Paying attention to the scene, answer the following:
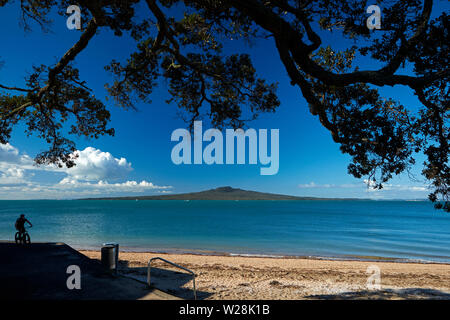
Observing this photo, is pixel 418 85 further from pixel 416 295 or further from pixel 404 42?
pixel 416 295

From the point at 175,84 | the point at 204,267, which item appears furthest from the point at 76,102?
the point at 204,267

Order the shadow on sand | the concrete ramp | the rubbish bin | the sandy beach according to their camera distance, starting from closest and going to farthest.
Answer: the concrete ramp → the rubbish bin → the shadow on sand → the sandy beach

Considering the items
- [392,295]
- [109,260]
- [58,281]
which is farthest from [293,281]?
[58,281]

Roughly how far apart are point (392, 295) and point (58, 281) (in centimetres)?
1040

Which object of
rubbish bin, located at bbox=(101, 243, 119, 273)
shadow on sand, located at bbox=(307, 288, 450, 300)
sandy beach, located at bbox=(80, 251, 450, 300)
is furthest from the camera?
sandy beach, located at bbox=(80, 251, 450, 300)

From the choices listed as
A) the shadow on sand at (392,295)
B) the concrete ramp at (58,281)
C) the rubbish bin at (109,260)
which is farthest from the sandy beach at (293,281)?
the concrete ramp at (58,281)

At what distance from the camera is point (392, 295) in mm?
8492

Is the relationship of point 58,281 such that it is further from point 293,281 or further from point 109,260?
point 293,281

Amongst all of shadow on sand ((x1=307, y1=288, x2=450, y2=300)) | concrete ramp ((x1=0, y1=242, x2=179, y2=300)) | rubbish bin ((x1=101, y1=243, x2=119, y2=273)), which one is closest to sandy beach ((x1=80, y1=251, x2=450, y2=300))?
shadow on sand ((x1=307, y1=288, x2=450, y2=300))

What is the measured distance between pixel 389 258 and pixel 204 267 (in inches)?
572

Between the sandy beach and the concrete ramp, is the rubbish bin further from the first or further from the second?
the sandy beach

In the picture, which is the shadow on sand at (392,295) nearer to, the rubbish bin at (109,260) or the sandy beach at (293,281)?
the sandy beach at (293,281)

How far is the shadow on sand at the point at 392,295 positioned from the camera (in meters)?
8.11

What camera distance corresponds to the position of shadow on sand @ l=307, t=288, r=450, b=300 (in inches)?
319
